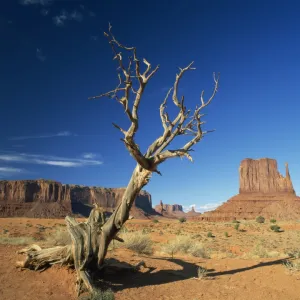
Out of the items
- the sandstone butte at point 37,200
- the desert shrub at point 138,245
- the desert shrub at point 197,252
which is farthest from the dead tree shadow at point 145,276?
the sandstone butte at point 37,200

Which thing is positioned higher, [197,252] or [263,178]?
[263,178]

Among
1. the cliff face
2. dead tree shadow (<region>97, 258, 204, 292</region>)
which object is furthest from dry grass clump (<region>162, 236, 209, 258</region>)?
the cliff face

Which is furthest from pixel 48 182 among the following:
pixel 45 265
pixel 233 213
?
pixel 45 265

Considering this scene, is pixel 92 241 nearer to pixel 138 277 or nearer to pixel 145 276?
pixel 138 277

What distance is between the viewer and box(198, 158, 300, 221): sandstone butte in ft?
264

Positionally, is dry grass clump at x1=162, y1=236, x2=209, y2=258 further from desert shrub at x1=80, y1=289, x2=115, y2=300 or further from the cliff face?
the cliff face

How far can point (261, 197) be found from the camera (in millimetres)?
97375

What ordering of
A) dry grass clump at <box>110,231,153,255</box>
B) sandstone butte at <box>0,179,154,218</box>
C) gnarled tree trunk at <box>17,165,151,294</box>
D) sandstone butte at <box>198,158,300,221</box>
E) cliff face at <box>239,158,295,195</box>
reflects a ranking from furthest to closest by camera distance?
cliff face at <box>239,158,295,195</box>, sandstone butte at <box>0,179,154,218</box>, sandstone butte at <box>198,158,300,221</box>, dry grass clump at <box>110,231,153,255</box>, gnarled tree trunk at <box>17,165,151,294</box>

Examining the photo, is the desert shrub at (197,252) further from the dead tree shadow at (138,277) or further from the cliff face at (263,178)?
the cliff face at (263,178)

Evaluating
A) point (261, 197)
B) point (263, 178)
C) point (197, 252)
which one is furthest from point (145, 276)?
point (263, 178)

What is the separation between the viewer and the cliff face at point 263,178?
349ft

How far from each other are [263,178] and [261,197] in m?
15.2

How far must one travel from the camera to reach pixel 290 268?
9.41m

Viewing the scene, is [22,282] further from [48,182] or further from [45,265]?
[48,182]
